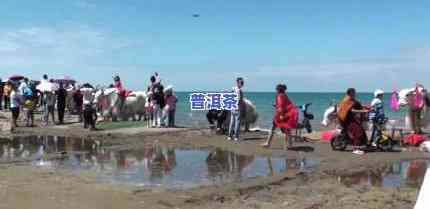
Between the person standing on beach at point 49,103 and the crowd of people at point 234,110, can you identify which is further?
the person standing on beach at point 49,103

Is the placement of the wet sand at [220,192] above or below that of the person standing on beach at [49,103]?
below

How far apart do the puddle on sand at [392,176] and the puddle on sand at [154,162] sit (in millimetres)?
1456

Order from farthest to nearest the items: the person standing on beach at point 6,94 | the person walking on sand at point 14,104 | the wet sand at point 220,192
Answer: the person standing on beach at point 6,94, the person walking on sand at point 14,104, the wet sand at point 220,192

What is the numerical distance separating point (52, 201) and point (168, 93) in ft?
41.9

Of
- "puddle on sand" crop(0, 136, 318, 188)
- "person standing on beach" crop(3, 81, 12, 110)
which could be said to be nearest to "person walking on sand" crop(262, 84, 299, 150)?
"puddle on sand" crop(0, 136, 318, 188)

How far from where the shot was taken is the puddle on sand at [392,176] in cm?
1122

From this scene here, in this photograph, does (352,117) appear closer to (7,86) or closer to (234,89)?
(234,89)

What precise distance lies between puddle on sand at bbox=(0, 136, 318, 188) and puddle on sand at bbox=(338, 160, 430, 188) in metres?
1.46

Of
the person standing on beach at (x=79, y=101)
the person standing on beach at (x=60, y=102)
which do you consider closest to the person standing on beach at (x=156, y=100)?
the person standing on beach at (x=60, y=102)

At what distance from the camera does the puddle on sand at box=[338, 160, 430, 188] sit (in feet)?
36.8

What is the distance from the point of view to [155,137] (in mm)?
19125

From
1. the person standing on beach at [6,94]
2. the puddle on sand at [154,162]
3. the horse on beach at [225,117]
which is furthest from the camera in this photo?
the person standing on beach at [6,94]

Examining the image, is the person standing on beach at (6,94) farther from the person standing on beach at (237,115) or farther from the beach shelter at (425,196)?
the beach shelter at (425,196)

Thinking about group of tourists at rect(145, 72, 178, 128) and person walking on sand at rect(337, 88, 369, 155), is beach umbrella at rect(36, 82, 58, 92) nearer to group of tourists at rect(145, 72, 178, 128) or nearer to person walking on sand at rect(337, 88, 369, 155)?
group of tourists at rect(145, 72, 178, 128)
